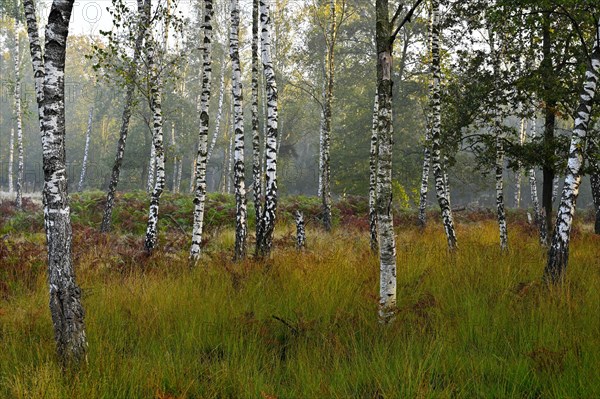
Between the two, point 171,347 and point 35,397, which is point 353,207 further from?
point 35,397

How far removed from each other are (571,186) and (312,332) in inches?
176


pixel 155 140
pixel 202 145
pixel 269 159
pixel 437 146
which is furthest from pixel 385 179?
pixel 155 140

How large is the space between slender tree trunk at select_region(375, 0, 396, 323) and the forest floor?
0.26 meters

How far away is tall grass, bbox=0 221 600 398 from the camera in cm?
341

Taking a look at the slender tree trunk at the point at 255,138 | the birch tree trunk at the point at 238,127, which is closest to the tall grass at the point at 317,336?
the birch tree trunk at the point at 238,127

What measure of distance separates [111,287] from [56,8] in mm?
3843

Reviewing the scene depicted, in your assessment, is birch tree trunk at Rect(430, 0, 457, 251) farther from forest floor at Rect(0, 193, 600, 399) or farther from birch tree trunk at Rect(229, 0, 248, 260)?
birch tree trunk at Rect(229, 0, 248, 260)

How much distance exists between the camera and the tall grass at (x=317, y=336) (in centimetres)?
341

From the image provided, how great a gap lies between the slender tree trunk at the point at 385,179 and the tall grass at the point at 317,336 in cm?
20

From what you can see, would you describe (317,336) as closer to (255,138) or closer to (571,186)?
(571,186)

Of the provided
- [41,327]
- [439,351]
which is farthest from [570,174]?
[41,327]

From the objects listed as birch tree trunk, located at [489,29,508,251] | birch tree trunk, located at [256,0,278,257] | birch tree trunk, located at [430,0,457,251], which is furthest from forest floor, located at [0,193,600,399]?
birch tree trunk, located at [489,29,508,251]

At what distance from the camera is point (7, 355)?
3.87 metres

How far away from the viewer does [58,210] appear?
3684mm
